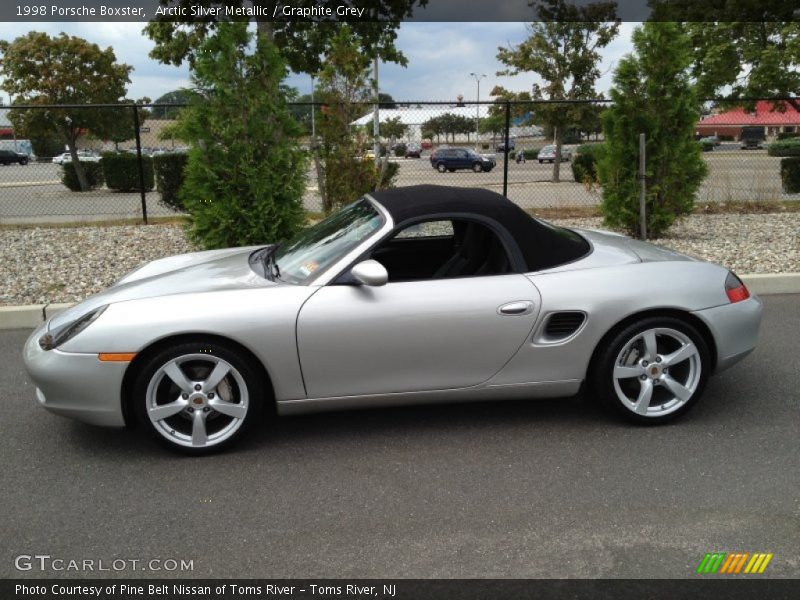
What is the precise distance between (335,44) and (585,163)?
50.5 feet

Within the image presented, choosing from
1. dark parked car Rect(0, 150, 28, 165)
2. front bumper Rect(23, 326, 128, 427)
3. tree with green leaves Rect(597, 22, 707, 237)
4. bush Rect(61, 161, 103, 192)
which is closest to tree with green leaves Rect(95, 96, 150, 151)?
bush Rect(61, 161, 103, 192)

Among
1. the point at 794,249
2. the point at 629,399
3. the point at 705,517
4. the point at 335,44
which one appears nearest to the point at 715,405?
the point at 629,399

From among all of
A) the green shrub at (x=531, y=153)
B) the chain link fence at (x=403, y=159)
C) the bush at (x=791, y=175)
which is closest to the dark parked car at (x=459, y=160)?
the chain link fence at (x=403, y=159)

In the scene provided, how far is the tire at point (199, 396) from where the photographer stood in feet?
11.6

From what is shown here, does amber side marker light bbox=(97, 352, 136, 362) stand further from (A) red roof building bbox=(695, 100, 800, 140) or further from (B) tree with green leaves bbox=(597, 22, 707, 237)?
(A) red roof building bbox=(695, 100, 800, 140)

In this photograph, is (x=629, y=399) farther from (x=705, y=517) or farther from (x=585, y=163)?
(x=585, y=163)

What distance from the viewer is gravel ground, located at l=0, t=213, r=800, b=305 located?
7.46m

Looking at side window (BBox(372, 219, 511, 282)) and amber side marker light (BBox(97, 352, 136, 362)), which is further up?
Result: side window (BBox(372, 219, 511, 282))

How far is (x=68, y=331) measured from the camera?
369 cm

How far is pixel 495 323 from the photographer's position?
3.73 m

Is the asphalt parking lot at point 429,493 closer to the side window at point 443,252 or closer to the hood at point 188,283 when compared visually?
the hood at point 188,283

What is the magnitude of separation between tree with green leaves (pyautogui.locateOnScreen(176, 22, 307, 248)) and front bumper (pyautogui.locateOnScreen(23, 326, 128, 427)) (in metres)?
4.58

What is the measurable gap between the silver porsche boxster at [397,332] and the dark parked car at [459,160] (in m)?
14.7
